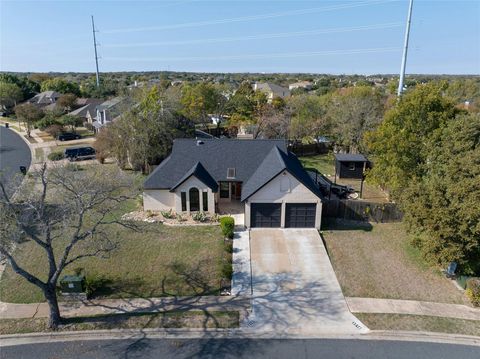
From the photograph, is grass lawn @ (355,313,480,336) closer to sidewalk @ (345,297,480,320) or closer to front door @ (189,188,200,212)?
sidewalk @ (345,297,480,320)

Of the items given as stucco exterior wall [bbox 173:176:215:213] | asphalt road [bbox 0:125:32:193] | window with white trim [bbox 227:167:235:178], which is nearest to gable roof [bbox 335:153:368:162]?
window with white trim [bbox 227:167:235:178]

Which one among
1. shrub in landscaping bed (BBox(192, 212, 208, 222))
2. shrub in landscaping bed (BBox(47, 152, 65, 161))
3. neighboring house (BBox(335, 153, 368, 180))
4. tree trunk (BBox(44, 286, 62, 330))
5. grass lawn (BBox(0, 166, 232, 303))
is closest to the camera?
tree trunk (BBox(44, 286, 62, 330))

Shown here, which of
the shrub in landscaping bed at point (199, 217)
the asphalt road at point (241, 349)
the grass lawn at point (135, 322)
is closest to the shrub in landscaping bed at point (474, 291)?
the asphalt road at point (241, 349)

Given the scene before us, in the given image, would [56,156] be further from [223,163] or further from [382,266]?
[382,266]

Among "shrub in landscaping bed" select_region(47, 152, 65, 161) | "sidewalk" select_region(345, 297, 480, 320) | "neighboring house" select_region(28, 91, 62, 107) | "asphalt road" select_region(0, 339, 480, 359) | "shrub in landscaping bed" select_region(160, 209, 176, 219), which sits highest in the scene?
"neighboring house" select_region(28, 91, 62, 107)

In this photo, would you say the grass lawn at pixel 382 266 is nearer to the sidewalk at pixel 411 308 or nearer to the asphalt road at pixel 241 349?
the sidewalk at pixel 411 308

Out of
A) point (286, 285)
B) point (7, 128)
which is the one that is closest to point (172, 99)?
point (286, 285)

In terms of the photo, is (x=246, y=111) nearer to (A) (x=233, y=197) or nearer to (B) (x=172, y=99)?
(B) (x=172, y=99)
